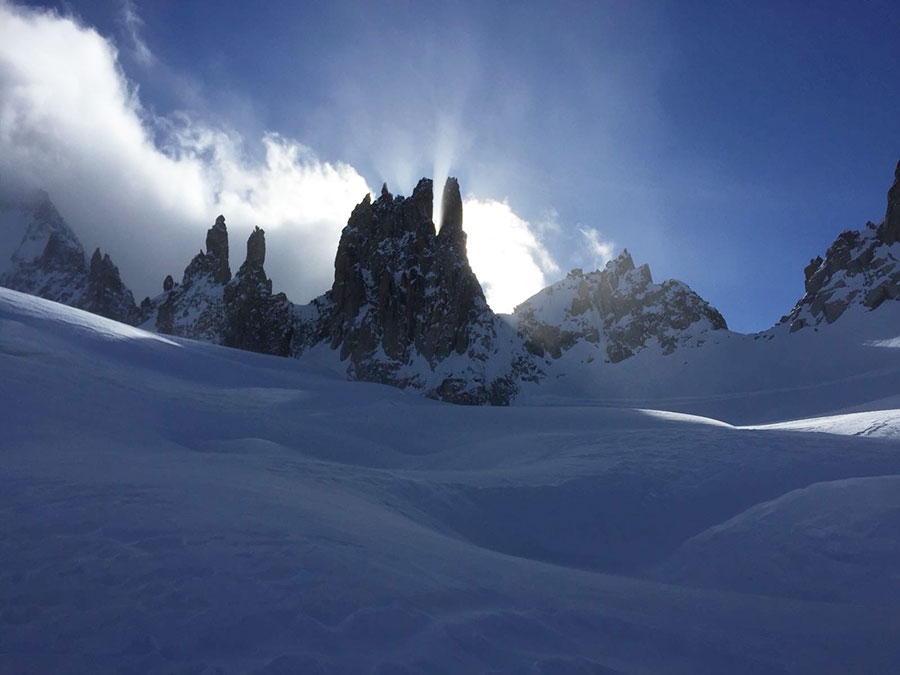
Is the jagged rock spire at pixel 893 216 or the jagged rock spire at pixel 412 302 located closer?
the jagged rock spire at pixel 893 216

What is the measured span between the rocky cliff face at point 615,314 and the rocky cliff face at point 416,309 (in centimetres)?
3999

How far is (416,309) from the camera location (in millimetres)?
109688

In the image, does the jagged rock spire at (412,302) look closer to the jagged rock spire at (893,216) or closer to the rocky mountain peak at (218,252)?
the rocky mountain peak at (218,252)

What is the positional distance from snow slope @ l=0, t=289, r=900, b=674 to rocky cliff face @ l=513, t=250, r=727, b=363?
135m

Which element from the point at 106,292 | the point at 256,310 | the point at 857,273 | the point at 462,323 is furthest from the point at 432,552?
the point at 106,292

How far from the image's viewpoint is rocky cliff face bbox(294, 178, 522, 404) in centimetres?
10325

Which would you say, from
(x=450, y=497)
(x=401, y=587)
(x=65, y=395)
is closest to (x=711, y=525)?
(x=450, y=497)

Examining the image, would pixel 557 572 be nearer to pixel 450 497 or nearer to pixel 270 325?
pixel 450 497

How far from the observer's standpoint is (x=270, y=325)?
122250mm

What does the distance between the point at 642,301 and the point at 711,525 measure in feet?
511

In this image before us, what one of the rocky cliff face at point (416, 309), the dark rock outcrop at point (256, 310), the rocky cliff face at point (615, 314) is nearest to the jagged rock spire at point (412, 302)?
the rocky cliff face at point (416, 309)

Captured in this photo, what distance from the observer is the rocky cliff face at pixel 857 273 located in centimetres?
9488

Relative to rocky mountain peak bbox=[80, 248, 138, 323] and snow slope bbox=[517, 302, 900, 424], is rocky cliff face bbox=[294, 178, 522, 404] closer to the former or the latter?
snow slope bbox=[517, 302, 900, 424]

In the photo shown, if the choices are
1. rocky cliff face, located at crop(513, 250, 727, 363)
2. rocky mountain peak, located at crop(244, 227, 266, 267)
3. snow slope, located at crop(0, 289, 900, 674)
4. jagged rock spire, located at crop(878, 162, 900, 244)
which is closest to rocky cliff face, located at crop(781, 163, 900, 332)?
jagged rock spire, located at crop(878, 162, 900, 244)
